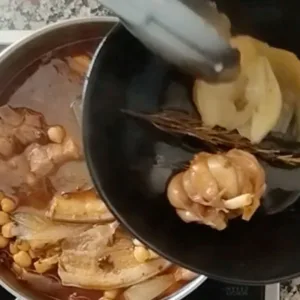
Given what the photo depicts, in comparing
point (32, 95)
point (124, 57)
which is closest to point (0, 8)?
point (32, 95)

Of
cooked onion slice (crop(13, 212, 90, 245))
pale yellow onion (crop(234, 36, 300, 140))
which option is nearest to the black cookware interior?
pale yellow onion (crop(234, 36, 300, 140))

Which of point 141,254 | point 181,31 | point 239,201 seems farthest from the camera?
point 141,254

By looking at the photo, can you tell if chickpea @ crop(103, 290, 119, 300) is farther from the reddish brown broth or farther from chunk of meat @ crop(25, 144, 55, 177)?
chunk of meat @ crop(25, 144, 55, 177)

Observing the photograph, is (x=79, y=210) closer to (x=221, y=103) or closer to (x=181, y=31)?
(x=221, y=103)

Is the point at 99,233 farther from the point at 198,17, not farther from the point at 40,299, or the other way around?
the point at 198,17

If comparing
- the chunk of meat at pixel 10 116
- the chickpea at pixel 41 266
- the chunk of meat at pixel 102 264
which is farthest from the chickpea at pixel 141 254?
the chunk of meat at pixel 10 116

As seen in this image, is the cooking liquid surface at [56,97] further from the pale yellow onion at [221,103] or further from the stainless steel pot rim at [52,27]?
the pale yellow onion at [221,103]

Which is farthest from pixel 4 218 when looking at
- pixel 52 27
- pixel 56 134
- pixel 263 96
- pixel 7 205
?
pixel 263 96
